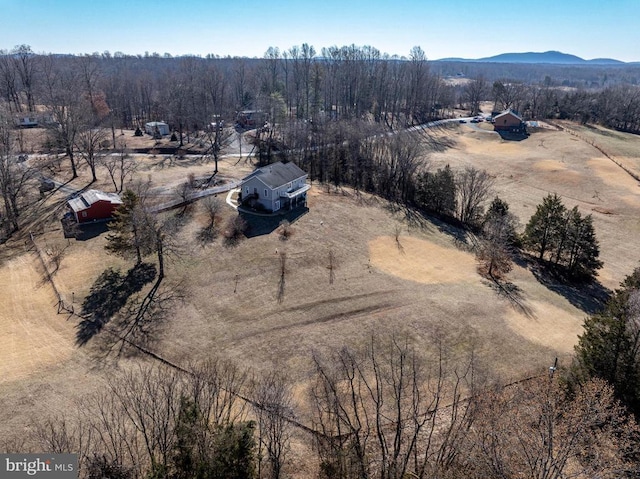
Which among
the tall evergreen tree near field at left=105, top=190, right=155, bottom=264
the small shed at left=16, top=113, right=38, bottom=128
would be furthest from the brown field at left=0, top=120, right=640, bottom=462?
the small shed at left=16, top=113, right=38, bottom=128

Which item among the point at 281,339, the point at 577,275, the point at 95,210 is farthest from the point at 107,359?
the point at 577,275

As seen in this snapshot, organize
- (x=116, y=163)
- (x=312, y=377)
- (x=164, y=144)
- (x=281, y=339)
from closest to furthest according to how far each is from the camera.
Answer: (x=312, y=377), (x=281, y=339), (x=116, y=163), (x=164, y=144)

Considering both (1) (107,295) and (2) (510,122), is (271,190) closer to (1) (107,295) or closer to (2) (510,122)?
(1) (107,295)

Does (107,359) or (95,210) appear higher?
(95,210)

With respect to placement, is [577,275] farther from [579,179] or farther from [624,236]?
[579,179]

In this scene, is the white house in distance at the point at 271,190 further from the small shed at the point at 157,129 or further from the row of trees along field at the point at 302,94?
the small shed at the point at 157,129

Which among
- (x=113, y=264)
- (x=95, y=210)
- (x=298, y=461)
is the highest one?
(x=95, y=210)

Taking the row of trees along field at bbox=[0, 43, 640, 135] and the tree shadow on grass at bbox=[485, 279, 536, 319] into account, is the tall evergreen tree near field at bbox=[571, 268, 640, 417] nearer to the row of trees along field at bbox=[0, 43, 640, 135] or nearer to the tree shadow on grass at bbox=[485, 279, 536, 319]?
the tree shadow on grass at bbox=[485, 279, 536, 319]
